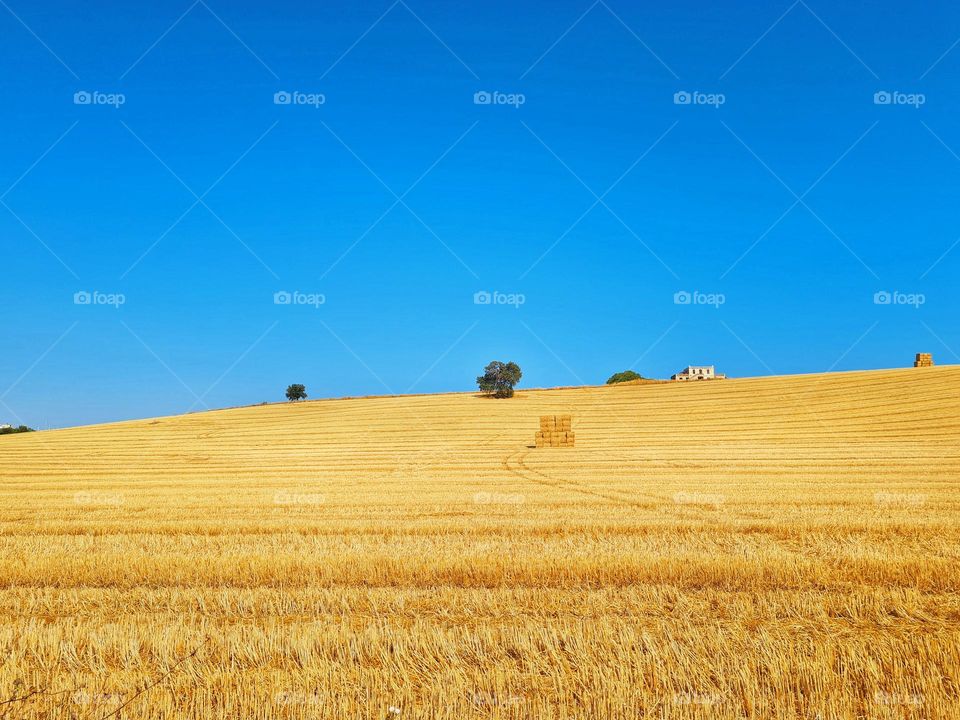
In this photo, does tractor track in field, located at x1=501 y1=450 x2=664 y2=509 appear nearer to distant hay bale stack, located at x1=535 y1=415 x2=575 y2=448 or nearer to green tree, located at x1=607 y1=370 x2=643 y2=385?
distant hay bale stack, located at x1=535 y1=415 x2=575 y2=448

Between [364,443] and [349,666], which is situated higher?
[364,443]

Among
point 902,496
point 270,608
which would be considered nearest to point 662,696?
point 270,608

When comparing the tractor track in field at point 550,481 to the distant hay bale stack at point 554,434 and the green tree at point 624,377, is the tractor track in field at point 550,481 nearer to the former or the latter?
the distant hay bale stack at point 554,434

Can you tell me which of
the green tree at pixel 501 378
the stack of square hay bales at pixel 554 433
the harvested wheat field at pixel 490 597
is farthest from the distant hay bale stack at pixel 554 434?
the green tree at pixel 501 378

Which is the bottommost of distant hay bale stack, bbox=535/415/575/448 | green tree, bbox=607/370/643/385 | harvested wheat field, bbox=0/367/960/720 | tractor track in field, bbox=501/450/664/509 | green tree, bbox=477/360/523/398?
harvested wheat field, bbox=0/367/960/720

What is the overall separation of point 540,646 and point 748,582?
3.44 meters

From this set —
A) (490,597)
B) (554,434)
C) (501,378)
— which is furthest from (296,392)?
(490,597)

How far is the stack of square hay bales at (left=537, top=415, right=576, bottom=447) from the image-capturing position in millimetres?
32594

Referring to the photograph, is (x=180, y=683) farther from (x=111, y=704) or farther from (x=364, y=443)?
(x=364, y=443)

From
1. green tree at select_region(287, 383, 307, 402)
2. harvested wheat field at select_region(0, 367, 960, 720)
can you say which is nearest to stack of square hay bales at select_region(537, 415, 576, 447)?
harvested wheat field at select_region(0, 367, 960, 720)

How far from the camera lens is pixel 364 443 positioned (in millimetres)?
37062

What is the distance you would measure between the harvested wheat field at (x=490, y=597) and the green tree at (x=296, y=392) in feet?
192

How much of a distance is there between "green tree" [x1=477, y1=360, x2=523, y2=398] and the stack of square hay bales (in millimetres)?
30242

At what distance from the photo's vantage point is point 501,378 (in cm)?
6359
